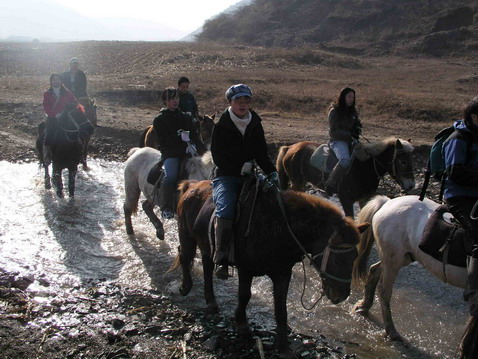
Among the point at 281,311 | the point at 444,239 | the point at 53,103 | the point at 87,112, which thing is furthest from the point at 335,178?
the point at 87,112

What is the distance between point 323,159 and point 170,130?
3.24 meters

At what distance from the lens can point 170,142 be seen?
8102mm

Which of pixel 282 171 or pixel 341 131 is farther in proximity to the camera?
pixel 282 171

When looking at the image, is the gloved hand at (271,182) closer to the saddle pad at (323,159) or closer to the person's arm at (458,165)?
the person's arm at (458,165)

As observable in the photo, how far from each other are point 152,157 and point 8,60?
37.9 metres

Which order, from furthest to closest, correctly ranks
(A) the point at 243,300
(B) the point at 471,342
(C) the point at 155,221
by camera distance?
(C) the point at 155,221 < (A) the point at 243,300 < (B) the point at 471,342

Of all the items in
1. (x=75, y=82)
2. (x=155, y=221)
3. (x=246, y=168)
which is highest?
(x=75, y=82)

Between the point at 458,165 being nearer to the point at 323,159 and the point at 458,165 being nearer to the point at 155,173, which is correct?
the point at 323,159

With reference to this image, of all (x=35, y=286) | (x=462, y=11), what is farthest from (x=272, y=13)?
(x=35, y=286)

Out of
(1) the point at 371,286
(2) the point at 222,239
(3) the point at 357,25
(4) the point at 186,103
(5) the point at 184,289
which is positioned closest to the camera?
(2) the point at 222,239

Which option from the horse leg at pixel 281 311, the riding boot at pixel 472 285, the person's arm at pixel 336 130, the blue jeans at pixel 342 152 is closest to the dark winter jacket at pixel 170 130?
the person's arm at pixel 336 130

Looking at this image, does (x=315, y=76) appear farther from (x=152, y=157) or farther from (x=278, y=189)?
(x=278, y=189)

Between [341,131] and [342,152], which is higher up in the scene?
[341,131]

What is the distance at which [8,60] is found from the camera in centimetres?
4091
